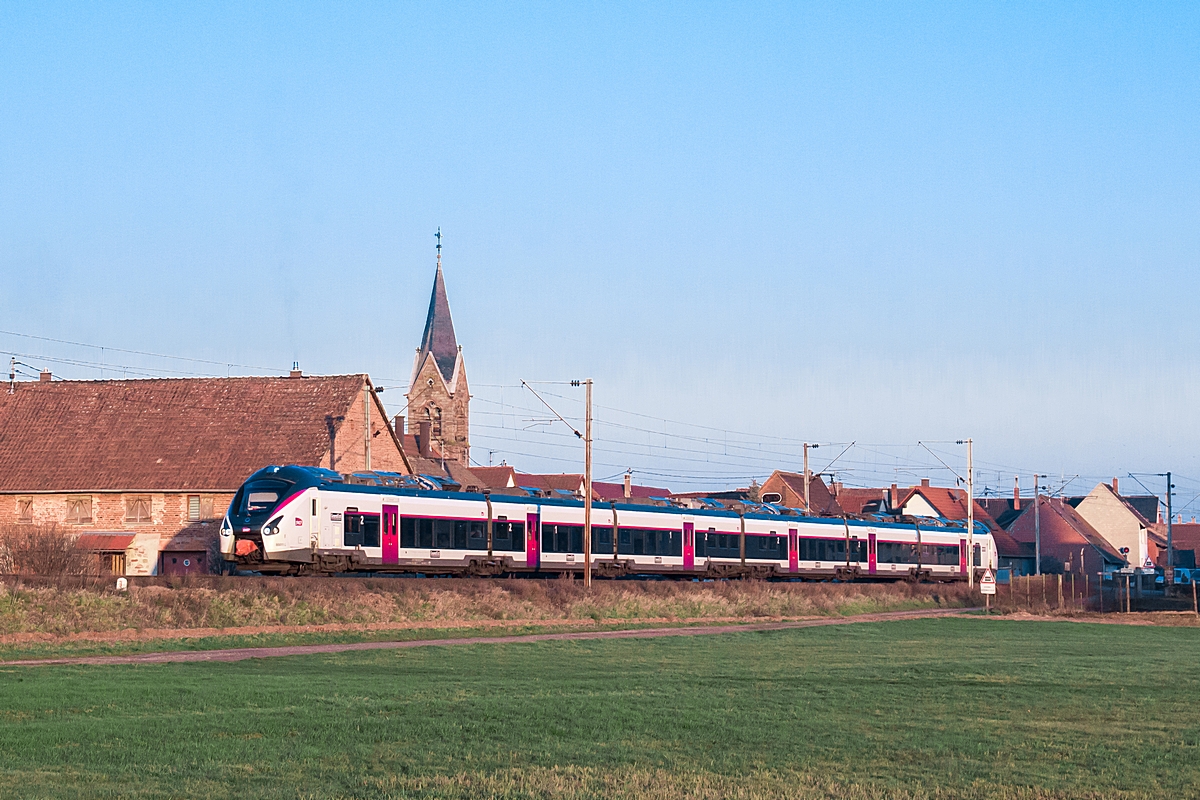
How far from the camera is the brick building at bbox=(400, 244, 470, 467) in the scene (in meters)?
115

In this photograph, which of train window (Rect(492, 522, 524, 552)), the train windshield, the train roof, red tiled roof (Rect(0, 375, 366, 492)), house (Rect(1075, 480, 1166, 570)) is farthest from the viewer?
house (Rect(1075, 480, 1166, 570))

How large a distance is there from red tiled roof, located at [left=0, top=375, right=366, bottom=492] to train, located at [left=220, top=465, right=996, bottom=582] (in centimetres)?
693

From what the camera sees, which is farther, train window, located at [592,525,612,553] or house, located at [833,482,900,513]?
house, located at [833,482,900,513]

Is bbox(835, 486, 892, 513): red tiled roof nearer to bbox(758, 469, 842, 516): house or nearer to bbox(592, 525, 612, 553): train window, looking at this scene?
bbox(758, 469, 842, 516): house

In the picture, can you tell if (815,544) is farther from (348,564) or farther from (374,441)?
(348,564)

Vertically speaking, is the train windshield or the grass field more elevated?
the train windshield

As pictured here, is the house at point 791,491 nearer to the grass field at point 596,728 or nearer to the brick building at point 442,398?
the brick building at point 442,398

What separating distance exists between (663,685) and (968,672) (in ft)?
24.6

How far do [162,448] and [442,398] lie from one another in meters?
56.9

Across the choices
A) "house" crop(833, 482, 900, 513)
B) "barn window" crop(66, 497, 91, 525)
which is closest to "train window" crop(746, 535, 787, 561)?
"barn window" crop(66, 497, 91, 525)

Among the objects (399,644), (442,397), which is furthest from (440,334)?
(399,644)

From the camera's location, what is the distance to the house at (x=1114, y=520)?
13575 centimetres

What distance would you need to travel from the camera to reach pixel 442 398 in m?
116

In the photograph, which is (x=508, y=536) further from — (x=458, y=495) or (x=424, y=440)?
(x=424, y=440)
